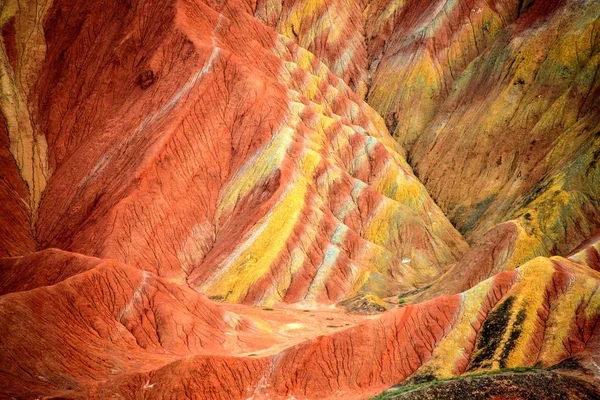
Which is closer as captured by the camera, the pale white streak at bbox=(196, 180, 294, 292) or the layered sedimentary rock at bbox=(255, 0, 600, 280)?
the layered sedimentary rock at bbox=(255, 0, 600, 280)

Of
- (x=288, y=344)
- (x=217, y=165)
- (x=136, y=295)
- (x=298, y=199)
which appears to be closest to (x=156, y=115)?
(x=217, y=165)

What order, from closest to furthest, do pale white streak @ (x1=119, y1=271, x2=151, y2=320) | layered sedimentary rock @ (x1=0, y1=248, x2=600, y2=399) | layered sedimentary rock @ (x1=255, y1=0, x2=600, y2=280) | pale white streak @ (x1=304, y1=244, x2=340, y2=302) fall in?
layered sedimentary rock @ (x1=0, y1=248, x2=600, y2=399) → pale white streak @ (x1=119, y1=271, x2=151, y2=320) → pale white streak @ (x1=304, y1=244, x2=340, y2=302) → layered sedimentary rock @ (x1=255, y1=0, x2=600, y2=280)

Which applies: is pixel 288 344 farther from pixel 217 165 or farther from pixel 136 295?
pixel 217 165

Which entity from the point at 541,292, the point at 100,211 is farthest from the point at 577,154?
the point at 100,211

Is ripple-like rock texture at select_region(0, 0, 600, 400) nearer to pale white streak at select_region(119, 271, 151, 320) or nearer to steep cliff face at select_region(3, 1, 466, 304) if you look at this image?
pale white streak at select_region(119, 271, 151, 320)

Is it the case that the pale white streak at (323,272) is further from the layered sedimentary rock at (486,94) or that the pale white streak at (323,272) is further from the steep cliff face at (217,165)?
the layered sedimentary rock at (486,94)

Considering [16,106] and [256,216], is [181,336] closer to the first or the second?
[256,216]

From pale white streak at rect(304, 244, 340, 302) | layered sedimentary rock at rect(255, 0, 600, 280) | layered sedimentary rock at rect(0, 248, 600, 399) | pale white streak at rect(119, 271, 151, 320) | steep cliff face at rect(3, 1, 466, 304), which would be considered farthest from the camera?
steep cliff face at rect(3, 1, 466, 304)

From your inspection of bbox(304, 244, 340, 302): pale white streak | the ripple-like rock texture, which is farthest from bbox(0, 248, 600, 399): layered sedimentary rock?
bbox(304, 244, 340, 302): pale white streak
